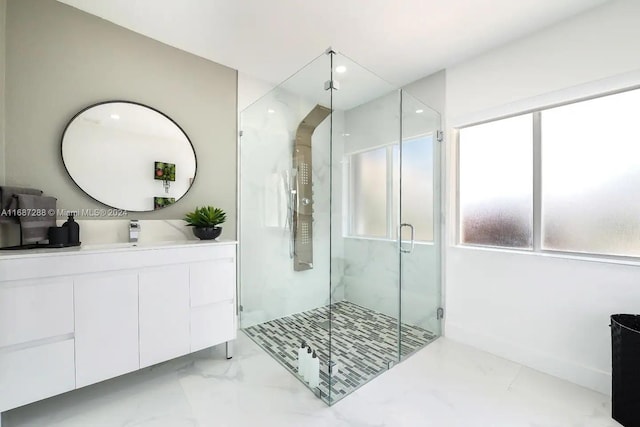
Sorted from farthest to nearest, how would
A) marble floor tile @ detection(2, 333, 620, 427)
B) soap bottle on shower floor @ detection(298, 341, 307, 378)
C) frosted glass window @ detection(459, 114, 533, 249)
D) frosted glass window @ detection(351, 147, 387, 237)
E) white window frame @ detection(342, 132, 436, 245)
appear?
frosted glass window @ detection(351, 147, 387, 237), white window frame @ detection(342, 132, 436, 245), frosted glass window @ detection(459, 114, 533, 249), soap bottle on shower floor @ detection(298, 341, 307, 378), marble floor tile @ detection(2, 333, 620, 427)

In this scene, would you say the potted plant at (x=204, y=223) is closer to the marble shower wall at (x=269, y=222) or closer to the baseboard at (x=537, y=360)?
the marble shower wall at (x=269, y=222)

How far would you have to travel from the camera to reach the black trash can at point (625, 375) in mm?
1390

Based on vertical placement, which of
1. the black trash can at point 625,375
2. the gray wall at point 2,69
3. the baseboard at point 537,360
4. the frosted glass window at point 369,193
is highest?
the gray wall at point 2,69

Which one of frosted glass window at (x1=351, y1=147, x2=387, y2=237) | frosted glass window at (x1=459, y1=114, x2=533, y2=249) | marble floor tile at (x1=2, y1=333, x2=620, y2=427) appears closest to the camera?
marble floor tile at (x1=2, y1=333, x2=620, y2=427)

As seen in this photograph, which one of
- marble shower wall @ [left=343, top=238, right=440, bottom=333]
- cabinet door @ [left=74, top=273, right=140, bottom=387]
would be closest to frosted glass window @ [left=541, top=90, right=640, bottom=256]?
marble shower wall @ [left=343, top=238, right=440, bottom=333]

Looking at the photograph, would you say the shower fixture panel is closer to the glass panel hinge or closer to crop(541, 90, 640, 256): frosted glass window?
the glass panel hinge

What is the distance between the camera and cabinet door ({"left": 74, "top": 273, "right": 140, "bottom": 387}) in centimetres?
151

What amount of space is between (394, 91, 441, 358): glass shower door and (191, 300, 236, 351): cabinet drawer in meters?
1.55

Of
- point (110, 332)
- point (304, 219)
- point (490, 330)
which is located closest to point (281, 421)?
point (110, 332)

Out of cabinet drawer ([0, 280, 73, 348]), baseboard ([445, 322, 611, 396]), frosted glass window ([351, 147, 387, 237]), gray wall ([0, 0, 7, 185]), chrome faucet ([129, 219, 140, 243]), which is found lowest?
baseboard ([445, 322, 611, 396])

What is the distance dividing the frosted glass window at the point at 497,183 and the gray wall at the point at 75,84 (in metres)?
2.48

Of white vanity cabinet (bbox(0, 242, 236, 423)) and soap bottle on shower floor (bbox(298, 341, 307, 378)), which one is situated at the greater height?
white vanity cabinet (bbox(0, 242, 236, 423))

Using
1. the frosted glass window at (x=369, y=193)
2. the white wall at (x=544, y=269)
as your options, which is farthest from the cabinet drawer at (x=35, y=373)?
the white wall at (x=544, y=269)

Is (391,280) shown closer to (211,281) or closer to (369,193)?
(369,193)
